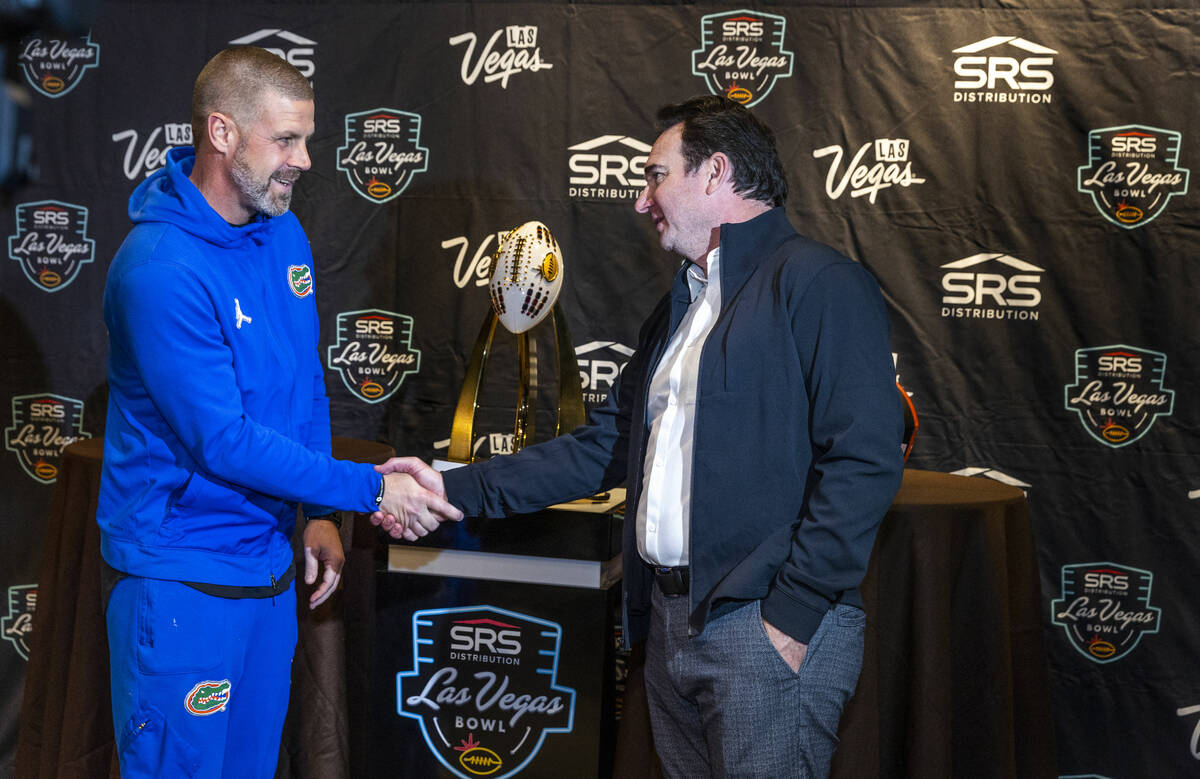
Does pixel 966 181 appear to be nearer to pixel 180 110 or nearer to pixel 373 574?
pixel 373 574

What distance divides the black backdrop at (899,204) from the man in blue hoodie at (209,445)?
1361 mm

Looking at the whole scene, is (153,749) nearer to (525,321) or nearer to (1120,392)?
Result: (525,321)

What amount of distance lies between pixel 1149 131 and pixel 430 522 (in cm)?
226

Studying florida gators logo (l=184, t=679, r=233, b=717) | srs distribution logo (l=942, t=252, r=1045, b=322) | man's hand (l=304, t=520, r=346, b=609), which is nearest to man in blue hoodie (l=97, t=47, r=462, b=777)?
florida gators logo (l=184, t=679, r=233, b=717)

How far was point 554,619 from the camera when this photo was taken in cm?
239

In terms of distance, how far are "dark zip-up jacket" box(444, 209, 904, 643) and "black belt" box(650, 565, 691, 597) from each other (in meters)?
0.06

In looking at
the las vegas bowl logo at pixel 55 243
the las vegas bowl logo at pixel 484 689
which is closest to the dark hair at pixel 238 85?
the las vegas bowl logo at pixel 484 689

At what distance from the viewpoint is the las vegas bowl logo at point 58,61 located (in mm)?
Result: 3383

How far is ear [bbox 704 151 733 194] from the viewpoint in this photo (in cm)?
184

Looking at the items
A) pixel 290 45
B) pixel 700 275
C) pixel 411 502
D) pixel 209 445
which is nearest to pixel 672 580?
pixel 700 275

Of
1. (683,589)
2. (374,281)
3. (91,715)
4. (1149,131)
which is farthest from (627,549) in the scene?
(1149,131)

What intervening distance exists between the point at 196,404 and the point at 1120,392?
2.48m

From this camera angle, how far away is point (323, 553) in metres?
2.12

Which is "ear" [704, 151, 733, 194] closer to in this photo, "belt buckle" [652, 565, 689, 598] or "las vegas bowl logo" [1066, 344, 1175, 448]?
"belt buckle" [652, 565, 689, 598]
